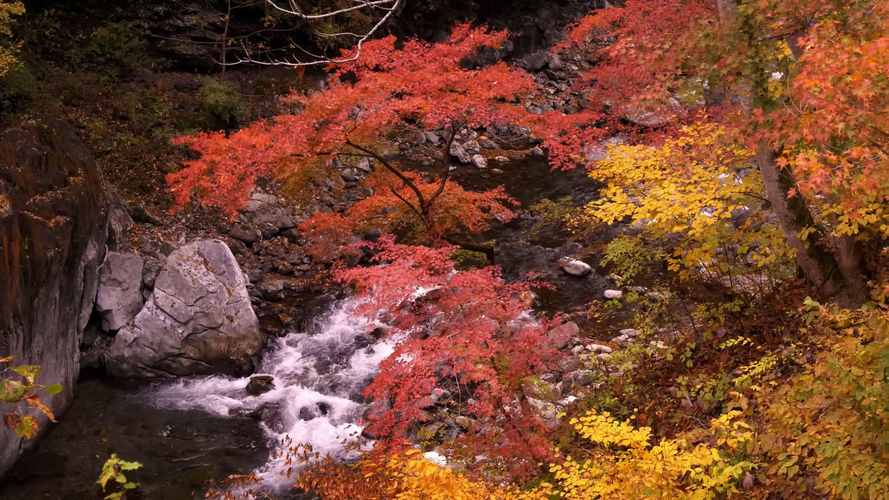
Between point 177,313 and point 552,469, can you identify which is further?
point 177,313

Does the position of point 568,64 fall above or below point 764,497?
above

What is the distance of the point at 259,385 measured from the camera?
10.7 metres

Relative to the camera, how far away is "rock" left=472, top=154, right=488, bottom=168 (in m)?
17.9

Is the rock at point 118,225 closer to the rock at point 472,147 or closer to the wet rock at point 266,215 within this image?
the wet rock at point 266,215

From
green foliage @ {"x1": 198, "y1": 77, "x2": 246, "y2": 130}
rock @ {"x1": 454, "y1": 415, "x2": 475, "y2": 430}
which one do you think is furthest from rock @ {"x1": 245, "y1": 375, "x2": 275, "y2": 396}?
green foliage @ {"x1": 198, "y1": 77, "x2": 246, "y2": 130}

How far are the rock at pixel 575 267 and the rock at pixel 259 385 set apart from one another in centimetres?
564

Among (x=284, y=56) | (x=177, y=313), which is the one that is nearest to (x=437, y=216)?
(x=177, y=313)

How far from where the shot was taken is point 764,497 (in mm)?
4727

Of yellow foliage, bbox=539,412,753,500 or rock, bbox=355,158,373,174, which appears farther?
rock, bbox=355,158,373,174

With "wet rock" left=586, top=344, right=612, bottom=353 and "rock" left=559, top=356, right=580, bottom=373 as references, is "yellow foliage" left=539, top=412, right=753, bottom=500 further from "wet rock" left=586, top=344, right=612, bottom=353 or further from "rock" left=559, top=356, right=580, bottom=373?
"wet rock" left=586, top=344, right=612, bottom=353

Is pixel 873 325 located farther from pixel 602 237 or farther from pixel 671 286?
pixel 602 237

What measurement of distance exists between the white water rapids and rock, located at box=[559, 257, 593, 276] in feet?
11.6

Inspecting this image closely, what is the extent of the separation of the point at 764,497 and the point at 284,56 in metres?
19.6

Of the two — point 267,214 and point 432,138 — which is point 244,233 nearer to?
point 267,214
